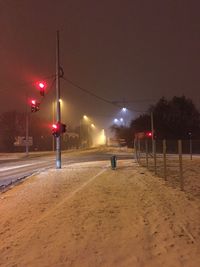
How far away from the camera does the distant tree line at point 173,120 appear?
7656 cm

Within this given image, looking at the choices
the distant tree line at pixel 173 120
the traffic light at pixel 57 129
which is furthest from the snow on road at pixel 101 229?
the distant tree line at pixel 173 120

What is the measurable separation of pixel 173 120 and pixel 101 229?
72045 millimetres

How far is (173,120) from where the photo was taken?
3098 inches

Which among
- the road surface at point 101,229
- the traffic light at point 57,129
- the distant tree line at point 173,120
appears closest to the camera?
the road surface at point 101,229

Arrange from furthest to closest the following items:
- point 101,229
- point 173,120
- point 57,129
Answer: point 173,120 → point 57,129 → point 101,229

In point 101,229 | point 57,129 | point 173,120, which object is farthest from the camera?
point 173,120

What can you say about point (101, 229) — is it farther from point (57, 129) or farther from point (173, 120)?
point (173, 120)

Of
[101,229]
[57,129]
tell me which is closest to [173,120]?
[57,129]

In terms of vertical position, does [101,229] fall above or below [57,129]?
below

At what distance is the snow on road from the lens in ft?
20.8

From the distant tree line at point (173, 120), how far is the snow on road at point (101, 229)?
6304 centimetres

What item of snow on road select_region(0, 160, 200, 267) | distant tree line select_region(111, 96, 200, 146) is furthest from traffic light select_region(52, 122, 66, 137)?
distant tree line select_region(111, 96, 200, 146)

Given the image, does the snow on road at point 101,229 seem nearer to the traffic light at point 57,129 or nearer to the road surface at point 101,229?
the road surface at point 101,229

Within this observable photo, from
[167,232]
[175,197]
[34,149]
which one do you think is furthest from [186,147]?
[167,232]
